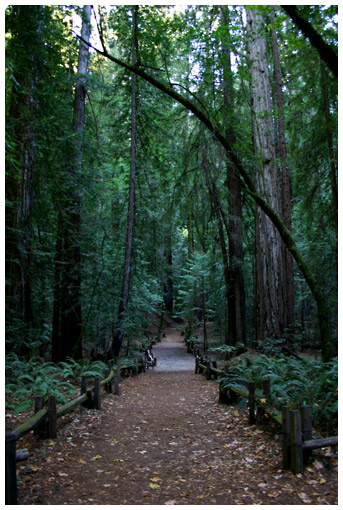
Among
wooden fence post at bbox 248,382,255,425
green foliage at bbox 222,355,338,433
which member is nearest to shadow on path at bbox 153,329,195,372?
green foliage at bbox 222,355,338,433

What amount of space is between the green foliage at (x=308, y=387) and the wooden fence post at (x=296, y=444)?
601mm

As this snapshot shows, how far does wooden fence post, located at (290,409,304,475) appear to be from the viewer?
13.0ft

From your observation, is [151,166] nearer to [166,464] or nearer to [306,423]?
[166,464]

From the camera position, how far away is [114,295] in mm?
12922

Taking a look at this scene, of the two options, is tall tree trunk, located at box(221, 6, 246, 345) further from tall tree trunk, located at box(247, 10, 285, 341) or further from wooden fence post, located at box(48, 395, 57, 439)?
wooden fence post, located at box(48, 395, 57, 439)

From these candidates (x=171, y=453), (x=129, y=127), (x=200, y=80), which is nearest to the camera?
(x=171, y=453)

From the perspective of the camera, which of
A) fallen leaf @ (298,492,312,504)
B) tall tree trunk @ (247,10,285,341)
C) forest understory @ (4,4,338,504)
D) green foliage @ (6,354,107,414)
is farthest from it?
tall tree trunk @ (247,10,285,341)

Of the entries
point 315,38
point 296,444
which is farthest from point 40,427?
point 315,38

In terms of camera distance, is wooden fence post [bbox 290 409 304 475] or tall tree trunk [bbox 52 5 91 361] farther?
tall tree trunk [bbox 52 5 91 361]

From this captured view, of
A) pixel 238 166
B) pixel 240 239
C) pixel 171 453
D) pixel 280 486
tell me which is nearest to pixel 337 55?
pixel 238 166

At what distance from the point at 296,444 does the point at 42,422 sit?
3.45 m

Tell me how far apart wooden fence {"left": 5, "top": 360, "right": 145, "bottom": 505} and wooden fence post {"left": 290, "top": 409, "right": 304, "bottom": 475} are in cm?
287

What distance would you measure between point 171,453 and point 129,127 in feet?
39.9
